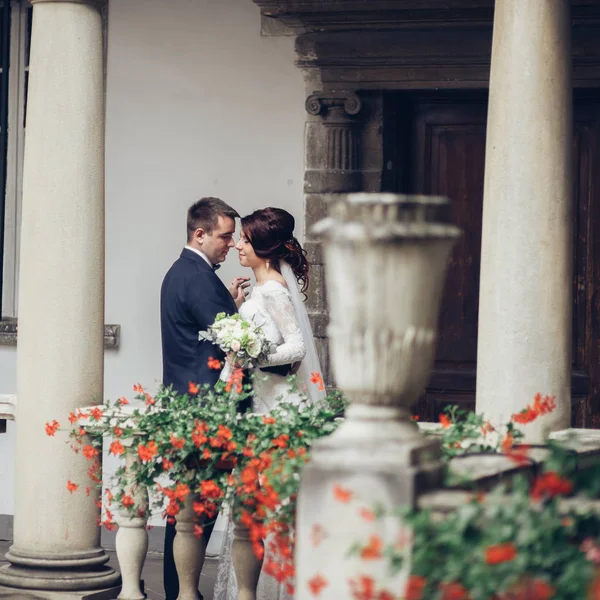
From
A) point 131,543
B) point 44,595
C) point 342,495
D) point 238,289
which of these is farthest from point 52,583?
point 342,495

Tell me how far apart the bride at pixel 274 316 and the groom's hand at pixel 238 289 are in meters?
0.40

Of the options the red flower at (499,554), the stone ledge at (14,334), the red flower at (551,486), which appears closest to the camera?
the red flower at (499,554)

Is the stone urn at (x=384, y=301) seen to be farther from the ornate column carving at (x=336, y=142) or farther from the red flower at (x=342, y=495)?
the ornate column carving at (x=336, y=142)

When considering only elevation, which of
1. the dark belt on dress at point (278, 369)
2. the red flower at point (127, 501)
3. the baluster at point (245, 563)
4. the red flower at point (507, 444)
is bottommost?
the baluster at point (245, 563)

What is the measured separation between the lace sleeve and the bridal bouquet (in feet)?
0.26

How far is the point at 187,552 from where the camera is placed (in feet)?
18.1

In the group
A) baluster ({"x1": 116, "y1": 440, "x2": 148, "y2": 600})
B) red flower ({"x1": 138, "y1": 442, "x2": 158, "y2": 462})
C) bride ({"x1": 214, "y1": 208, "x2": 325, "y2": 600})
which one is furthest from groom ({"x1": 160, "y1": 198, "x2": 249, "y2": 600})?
red flower ({"x1": 138, "y1": 442, "x2": 158, "y2": 462})

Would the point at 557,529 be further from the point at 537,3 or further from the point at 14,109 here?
the point at 14,109

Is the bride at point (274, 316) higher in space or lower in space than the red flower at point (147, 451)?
higher

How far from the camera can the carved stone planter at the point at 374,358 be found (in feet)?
11.6

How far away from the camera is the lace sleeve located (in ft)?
19.5

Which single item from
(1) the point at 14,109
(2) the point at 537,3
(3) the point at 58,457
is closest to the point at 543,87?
(2) the point at 537,3

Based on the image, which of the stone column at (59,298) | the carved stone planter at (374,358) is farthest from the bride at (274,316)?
the carved stone planter at (374,358)

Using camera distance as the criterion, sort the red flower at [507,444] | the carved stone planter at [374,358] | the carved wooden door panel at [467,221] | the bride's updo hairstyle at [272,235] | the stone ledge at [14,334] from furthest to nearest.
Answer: the stone ledge at [14,334]
the carved wooden door panel at [467,221]
the bride's updo hairstyle at [272,235]
the red flower at [507,444]
the carved stone planter at [374,358]
